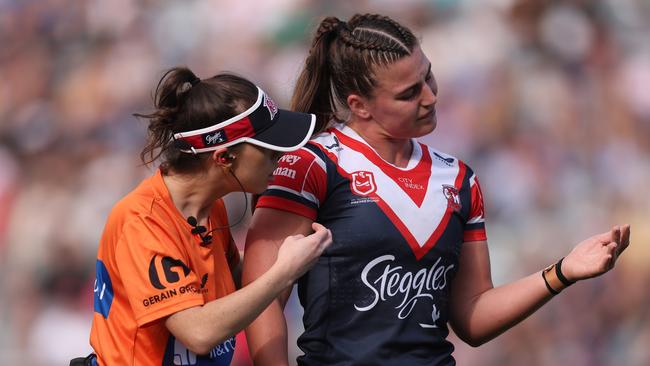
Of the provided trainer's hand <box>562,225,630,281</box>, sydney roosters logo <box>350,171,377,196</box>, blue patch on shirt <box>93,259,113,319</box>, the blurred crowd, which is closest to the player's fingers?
trainer's hand <box>562,225,630,281</box>

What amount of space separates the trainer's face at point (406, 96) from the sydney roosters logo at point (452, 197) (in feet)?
0.64

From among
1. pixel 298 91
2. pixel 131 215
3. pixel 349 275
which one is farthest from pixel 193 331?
pixel 298 91

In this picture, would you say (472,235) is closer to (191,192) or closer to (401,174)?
(401,174)

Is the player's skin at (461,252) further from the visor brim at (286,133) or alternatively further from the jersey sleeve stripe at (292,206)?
the visor brim at (286,133)

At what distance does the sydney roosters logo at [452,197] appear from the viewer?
3064 millimetres

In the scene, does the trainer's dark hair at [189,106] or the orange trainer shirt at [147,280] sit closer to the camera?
the orange trainer shirt at [147,280]

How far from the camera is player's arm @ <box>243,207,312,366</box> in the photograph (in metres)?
2.92

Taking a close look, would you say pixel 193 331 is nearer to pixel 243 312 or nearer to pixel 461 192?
pixel 243 312

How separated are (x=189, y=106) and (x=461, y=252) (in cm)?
100

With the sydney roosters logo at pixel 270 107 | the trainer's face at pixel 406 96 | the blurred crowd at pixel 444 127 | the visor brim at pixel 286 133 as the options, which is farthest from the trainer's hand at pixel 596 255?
the blurred crowd at pixel 444 127

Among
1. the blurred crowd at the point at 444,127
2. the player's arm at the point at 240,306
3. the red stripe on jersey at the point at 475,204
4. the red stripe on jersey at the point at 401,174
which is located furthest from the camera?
the blurred crowd at the point at 444,127

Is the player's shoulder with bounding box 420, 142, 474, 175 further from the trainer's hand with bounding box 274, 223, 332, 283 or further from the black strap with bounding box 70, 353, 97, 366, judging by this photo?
the black strap with bounding box 70, 353, 97, 366

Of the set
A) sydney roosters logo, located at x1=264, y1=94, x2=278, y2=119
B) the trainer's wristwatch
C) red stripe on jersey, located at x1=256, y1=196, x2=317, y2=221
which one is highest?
sydney roosters logo, located at x1=264, y1=94, x2=278, y2=119

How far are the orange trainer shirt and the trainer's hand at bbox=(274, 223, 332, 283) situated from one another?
0.81 ft
